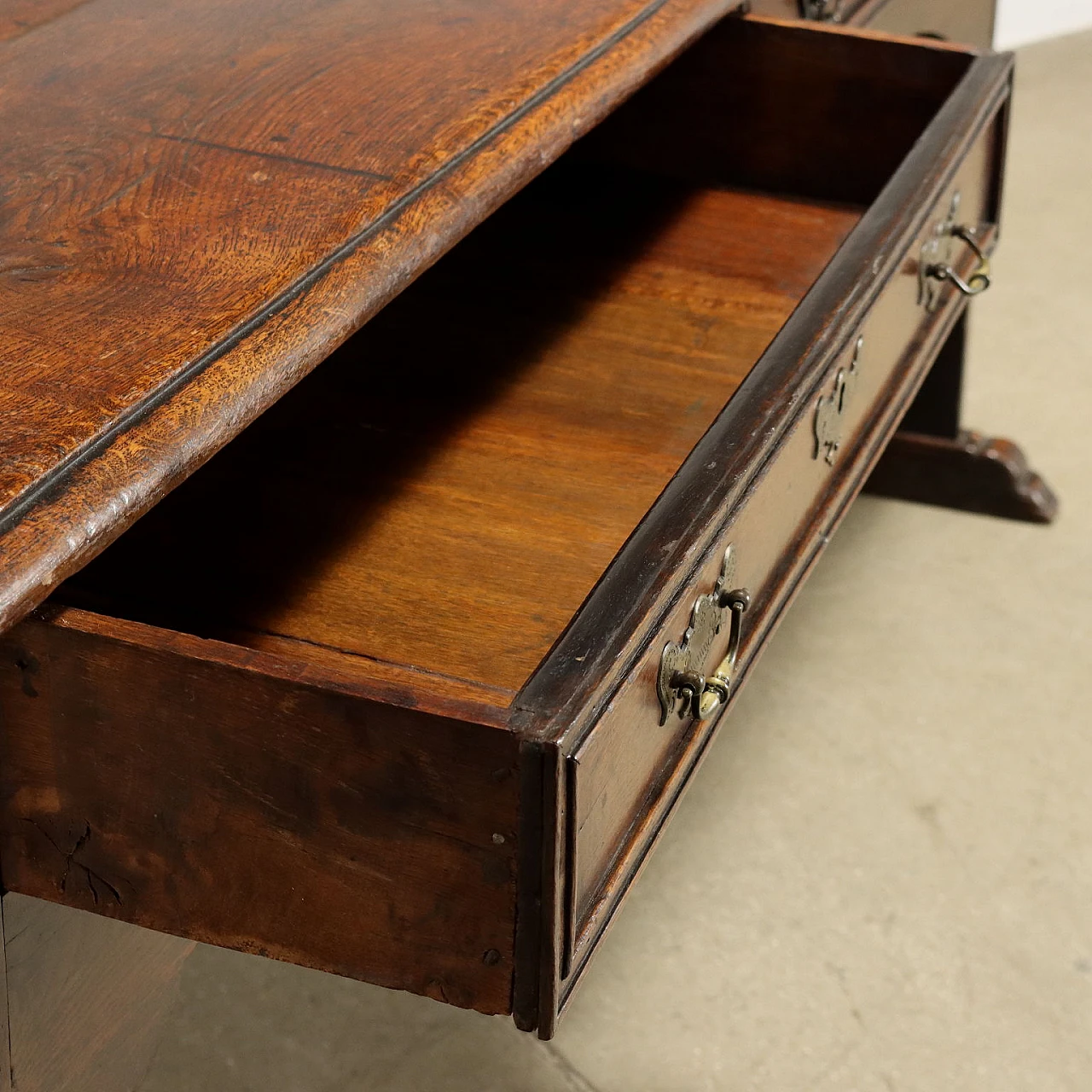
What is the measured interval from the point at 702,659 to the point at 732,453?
0.10 meters

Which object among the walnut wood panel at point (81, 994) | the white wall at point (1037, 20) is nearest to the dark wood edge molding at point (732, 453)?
the walnut wood panel at point (81, 994)

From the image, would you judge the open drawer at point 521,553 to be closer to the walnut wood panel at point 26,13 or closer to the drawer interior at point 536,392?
the drawer interior at point 536,392

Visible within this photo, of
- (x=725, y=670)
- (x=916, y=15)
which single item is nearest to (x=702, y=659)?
(x=725, y=670)

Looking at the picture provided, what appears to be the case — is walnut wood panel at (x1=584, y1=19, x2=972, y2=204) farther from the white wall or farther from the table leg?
the white wall

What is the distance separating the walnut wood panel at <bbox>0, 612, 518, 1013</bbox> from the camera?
24.6 inches

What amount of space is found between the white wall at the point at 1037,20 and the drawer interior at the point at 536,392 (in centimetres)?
184

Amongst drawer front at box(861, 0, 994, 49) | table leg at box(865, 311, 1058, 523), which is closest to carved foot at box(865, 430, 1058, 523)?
table leg at box(865, 311, 1058, 523)

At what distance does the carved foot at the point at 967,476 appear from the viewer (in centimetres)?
172

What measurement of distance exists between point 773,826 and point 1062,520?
0.59 m

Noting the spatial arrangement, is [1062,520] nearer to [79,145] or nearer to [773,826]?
[773,826]

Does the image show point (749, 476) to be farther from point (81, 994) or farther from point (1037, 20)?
point (1037, 20)

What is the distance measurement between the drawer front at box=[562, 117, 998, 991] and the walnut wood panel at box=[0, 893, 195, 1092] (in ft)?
0.88

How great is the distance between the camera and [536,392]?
3.70ft

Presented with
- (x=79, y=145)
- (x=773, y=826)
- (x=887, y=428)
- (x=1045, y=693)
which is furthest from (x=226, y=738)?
(x=1045, y=693)
